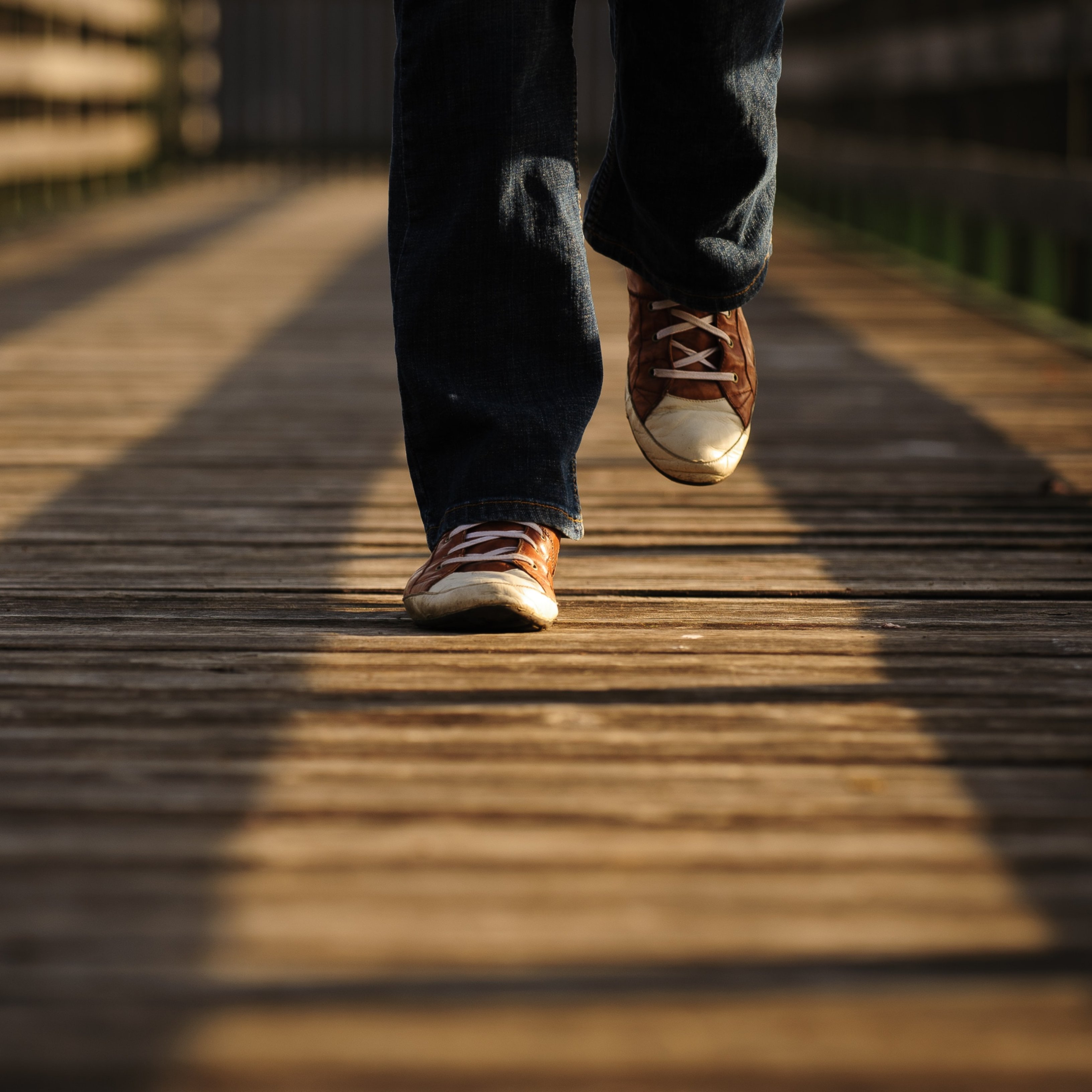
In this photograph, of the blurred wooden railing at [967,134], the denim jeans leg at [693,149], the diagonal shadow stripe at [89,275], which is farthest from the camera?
the diagonal shadow stripe at [89,275]

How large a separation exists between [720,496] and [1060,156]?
87.3 inches

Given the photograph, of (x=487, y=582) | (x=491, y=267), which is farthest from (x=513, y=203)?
(x=487, y=582)

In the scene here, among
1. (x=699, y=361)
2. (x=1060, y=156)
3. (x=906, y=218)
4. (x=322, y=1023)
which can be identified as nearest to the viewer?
(x=322, y=1023)

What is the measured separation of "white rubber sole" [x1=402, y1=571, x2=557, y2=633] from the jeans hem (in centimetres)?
33

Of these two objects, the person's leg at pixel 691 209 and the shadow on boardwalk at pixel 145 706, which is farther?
the person's leg at pixel 691 209

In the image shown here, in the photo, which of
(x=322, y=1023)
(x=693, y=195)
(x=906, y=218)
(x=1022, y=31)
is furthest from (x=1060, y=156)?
(x=322, y=1023)

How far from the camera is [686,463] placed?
1.38 m

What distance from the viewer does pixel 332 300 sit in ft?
13.2

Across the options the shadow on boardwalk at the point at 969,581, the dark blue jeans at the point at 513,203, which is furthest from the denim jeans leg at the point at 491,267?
the shadow on boardwalk at the point at 969,581

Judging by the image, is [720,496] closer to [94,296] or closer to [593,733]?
[593,733]

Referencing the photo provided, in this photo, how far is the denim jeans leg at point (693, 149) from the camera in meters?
1.32

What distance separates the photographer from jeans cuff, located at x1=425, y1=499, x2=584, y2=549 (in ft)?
4.17

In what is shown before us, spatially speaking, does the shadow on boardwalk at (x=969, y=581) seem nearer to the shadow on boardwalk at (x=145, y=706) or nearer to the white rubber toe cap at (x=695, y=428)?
the white rubber toe cap at (x=695, y=428)

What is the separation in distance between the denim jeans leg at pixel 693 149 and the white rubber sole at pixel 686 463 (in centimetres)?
12
